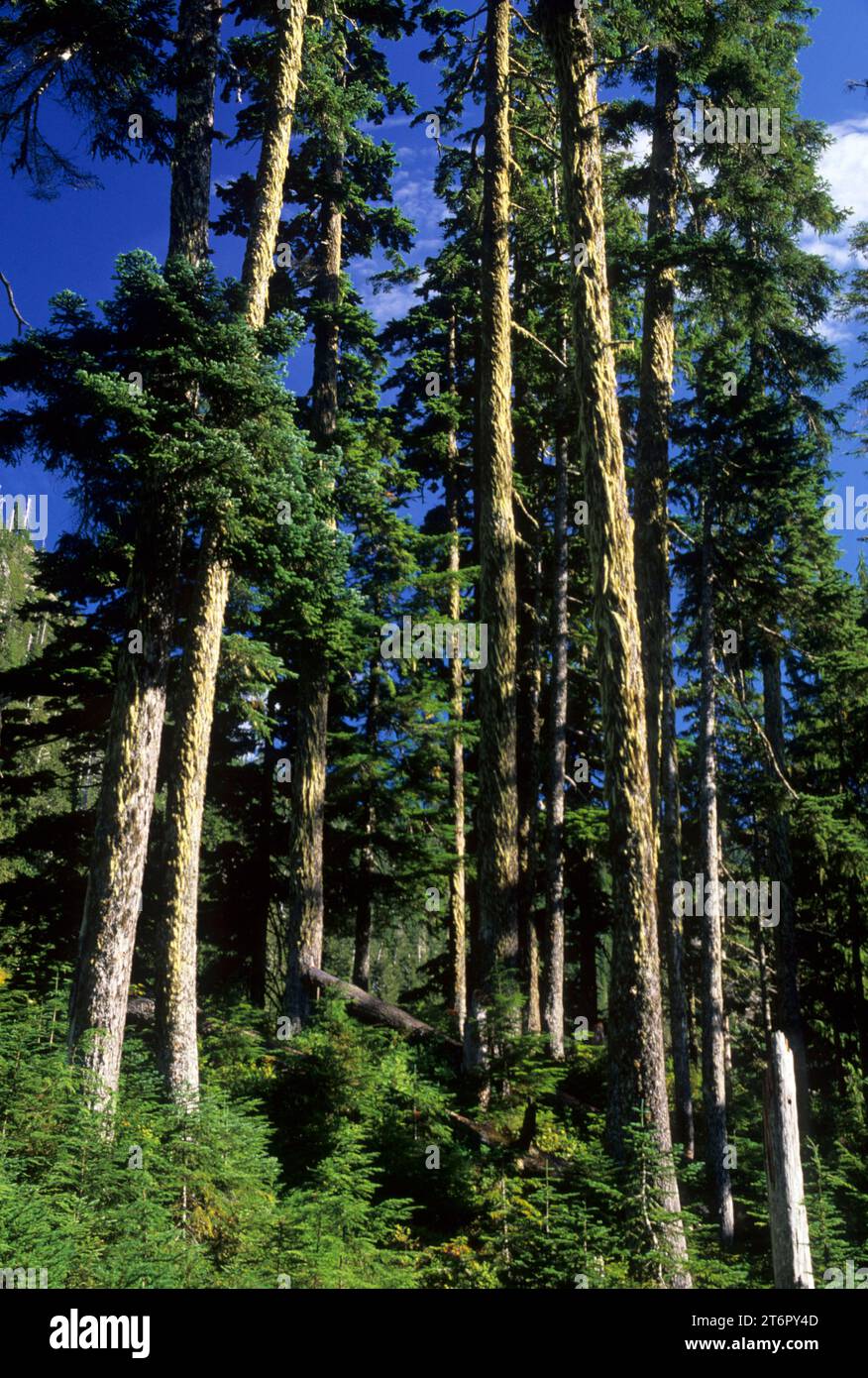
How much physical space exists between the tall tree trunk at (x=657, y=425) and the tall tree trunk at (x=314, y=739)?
6115 mm

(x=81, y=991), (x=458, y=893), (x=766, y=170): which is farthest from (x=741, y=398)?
(x=81, y=991)

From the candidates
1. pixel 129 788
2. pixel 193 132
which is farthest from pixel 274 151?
pixel 129 788

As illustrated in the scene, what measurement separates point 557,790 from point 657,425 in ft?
23.3

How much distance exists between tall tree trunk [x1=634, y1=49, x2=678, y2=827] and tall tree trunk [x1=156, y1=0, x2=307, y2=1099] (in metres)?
6.56

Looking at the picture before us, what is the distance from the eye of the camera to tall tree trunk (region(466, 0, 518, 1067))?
11.9m

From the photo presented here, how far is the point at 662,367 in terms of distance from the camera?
16000 millimetres

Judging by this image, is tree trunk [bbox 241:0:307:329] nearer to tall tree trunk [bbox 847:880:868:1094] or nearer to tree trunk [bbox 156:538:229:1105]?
tree trunk [bbox 156:538:229:1105]

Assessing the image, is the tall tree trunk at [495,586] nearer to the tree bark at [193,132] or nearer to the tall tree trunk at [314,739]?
the tree bark at [193,132]

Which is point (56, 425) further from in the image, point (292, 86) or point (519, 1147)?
point (519, 1147)

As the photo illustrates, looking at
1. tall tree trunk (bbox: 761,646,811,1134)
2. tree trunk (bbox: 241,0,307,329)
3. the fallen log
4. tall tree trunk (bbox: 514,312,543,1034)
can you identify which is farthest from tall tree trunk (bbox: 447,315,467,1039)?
tree trunk (bbox: 241,0,307,329)

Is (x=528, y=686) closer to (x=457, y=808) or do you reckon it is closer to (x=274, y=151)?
(x=457, y=808)

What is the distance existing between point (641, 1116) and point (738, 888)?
1215 centimetres

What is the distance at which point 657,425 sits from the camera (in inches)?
628

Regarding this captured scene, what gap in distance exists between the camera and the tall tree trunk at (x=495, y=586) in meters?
11.9
